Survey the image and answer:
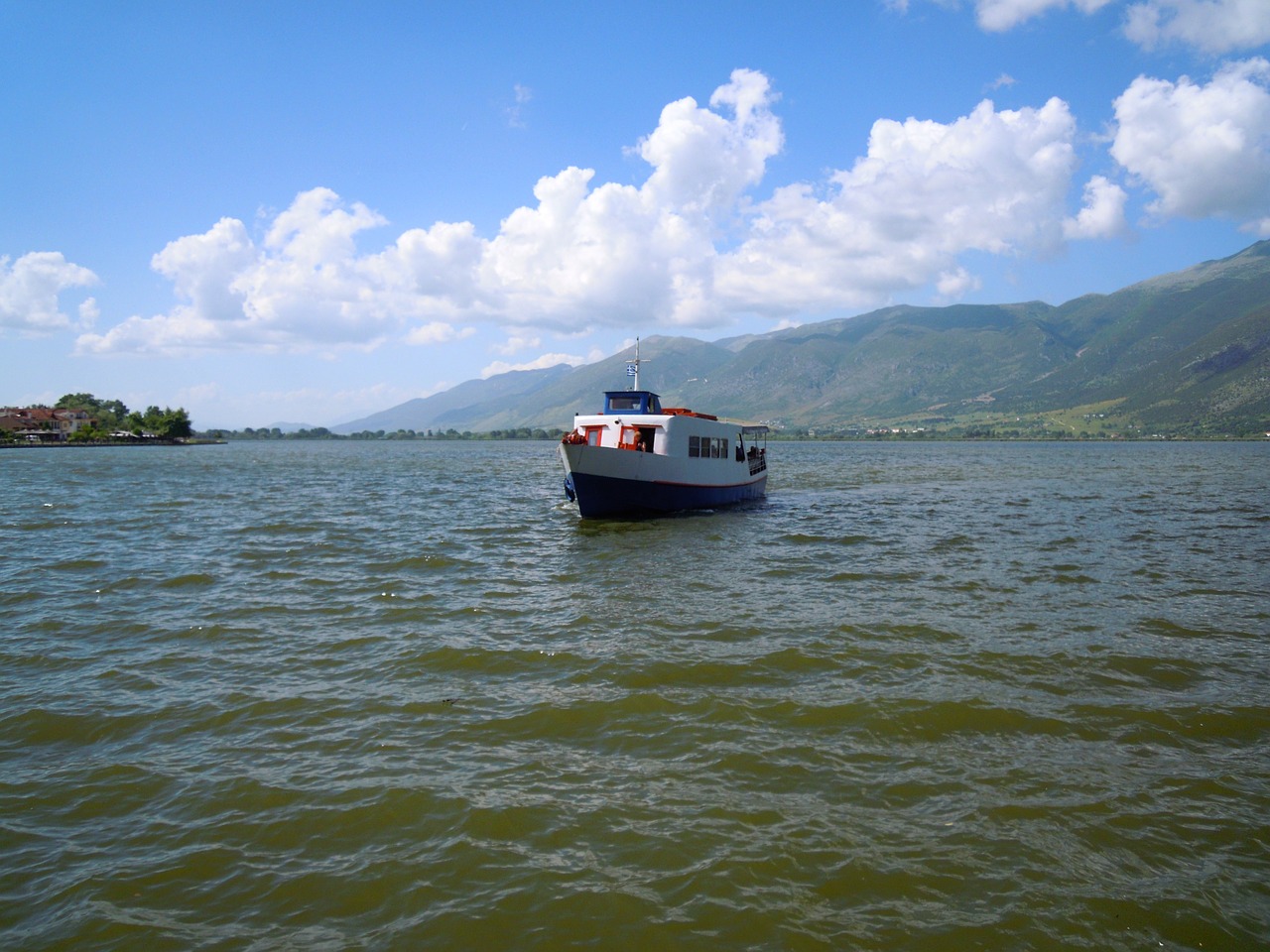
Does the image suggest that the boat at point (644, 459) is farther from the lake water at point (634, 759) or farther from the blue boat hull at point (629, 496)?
the lake water at point (634, 759)

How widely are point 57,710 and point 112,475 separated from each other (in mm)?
66985

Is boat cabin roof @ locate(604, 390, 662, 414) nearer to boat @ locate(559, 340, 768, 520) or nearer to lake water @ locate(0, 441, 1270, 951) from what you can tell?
boat @ locate(559, 340, 768, 520)

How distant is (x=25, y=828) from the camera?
6.95 meters

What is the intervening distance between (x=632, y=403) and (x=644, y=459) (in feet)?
16.5

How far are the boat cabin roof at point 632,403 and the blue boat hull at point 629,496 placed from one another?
4.24m

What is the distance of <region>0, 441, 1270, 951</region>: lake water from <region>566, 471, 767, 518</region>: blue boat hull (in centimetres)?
1049

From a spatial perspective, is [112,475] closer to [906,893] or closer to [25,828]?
[25,828]

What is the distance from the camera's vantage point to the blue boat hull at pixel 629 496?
98.0 ft

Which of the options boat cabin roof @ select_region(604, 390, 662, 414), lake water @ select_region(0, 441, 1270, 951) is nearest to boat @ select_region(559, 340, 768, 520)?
boat cabin roof @ select_region(604, 390, 662, 414)

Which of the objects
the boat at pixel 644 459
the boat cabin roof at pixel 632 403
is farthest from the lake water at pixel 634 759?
the boat cabin roof at pixel 632 403

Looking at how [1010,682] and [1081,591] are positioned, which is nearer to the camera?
[1010,682]

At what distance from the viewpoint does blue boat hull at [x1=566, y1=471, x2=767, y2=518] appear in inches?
1176

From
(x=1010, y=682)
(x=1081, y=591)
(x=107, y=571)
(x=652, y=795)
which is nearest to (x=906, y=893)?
(x=652, y=795)

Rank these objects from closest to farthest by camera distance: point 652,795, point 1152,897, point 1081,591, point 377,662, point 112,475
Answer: point 1152,897, point 652,795, point 377,662, point 1081,591, point 112,475
